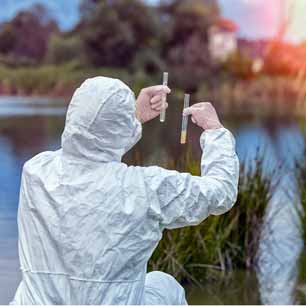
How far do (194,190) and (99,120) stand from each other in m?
0.23

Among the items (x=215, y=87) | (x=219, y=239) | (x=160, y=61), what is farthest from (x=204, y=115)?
(x=160, y=61)

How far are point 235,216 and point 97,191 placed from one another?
2597mm

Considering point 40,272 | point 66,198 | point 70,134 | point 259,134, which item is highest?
point 70,134

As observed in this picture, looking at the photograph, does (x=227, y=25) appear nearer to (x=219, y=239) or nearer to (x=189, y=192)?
(x=219, y=239)

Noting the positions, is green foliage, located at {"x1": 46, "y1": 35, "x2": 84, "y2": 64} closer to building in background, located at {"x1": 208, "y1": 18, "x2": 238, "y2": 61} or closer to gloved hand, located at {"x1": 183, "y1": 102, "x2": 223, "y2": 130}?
building in background, located at {"x1": 208, "y1": 18, "x2": 238, "y2": 61}

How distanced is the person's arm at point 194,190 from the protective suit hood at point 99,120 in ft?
0.30

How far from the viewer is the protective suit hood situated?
1.90 meters

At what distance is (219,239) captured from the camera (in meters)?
4.34

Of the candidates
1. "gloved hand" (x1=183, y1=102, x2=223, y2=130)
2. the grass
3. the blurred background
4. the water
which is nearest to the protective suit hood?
"gloved hand" (x1=183, y1=102, x2=223, y2=130)

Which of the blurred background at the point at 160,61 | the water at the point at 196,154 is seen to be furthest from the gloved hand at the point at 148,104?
the blurred background at the point at 160,61

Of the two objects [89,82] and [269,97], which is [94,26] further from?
[89,82]

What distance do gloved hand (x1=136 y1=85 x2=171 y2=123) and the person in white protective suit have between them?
0.68 feet

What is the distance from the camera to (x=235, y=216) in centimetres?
444

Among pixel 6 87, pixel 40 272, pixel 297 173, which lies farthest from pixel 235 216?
A: pixel 6 87
